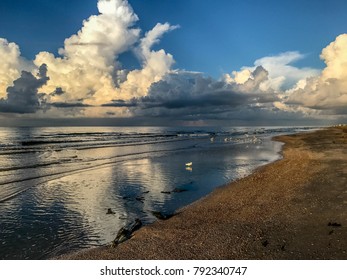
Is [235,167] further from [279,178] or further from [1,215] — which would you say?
[1,215]

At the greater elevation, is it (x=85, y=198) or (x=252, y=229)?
(x=252, y=229)

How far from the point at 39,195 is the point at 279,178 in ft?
58.1

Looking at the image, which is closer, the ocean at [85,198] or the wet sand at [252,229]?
the wet sand at [252,229]

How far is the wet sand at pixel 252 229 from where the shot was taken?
10.3 metres

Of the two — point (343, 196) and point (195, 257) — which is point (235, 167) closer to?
point (343, 196)

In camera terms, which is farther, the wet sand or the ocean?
the ocean

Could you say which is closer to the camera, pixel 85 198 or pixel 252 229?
pixel 252 229

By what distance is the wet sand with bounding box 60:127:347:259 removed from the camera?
1031 centimetres

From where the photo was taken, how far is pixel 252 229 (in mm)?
12445
